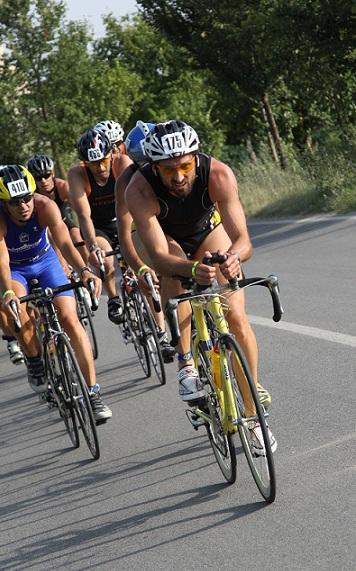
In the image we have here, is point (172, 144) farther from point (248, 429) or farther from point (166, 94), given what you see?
point (166, 94)

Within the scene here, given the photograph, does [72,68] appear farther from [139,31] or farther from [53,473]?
[53,473]

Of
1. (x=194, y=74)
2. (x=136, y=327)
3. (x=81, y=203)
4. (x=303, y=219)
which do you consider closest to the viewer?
(x=81, y=203)

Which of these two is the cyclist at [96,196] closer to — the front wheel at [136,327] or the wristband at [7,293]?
the front wheel at [136,327]

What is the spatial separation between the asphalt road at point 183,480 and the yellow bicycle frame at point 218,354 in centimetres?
41

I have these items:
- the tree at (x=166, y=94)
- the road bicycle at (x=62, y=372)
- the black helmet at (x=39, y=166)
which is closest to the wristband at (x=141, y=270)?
the road bicycle at (x=62, y=372)

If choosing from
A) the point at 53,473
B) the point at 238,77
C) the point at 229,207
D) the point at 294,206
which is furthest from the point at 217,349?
the point at 238,77

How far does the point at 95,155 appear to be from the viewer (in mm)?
10961

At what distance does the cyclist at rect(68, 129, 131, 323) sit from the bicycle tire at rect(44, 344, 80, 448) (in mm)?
1649

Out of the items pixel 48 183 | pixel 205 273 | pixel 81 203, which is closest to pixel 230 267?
pixel 205 273

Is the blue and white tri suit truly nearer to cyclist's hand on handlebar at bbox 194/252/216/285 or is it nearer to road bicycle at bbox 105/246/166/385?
→ road bicycle at bbox 105/246/166/385

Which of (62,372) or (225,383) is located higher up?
(225,383)

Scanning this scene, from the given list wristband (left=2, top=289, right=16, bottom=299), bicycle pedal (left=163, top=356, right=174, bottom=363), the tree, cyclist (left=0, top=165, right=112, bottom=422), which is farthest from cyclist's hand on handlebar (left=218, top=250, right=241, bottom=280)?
the tree

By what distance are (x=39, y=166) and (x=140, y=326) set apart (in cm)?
261

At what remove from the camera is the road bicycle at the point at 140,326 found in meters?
10.6
